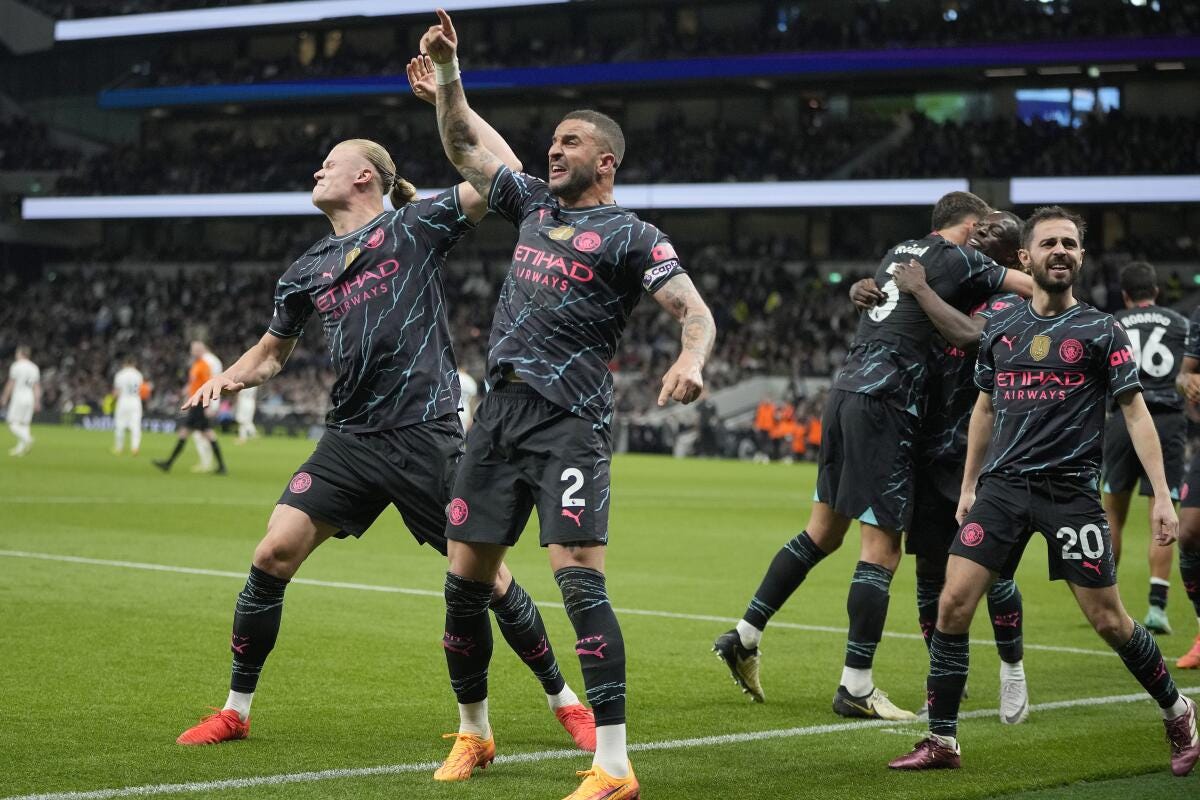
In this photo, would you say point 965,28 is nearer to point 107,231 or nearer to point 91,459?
point 91,459

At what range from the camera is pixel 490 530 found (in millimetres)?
5578

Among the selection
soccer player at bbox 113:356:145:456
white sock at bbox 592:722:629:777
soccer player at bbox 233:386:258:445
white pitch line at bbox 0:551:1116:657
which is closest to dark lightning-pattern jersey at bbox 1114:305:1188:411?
white pitch line at bbox 0:551:1116:657

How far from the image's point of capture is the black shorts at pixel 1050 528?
6.13 meters

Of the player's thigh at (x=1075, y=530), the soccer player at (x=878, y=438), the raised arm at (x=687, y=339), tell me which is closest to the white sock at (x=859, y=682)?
the soccer player at (x=878, y=438)

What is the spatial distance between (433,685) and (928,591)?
2529 mm

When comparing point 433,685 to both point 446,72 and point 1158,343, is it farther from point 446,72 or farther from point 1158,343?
point 1158,343

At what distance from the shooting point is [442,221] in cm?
643

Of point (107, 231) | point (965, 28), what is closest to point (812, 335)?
point (965, 28)

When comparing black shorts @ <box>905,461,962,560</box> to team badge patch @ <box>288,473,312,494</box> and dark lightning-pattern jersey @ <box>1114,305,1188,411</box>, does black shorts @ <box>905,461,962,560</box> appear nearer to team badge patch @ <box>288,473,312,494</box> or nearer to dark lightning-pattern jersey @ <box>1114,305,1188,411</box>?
team badge patch @ <box>288,473,312,494</box>

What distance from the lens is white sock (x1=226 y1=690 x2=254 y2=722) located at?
6.29 meters

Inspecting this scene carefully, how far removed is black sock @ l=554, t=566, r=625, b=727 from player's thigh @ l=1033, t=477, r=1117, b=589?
1.91 m

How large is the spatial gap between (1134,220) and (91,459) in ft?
99.4

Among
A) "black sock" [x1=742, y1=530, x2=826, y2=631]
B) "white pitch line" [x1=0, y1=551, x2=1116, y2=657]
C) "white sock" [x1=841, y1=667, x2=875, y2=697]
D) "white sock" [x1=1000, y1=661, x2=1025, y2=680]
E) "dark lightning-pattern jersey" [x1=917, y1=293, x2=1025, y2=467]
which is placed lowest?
"white pitch line" [x1=0, y1=551, x2=1116, y2=657]

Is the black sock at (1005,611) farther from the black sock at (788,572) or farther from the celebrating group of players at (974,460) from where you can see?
the black sock at (788,572)
